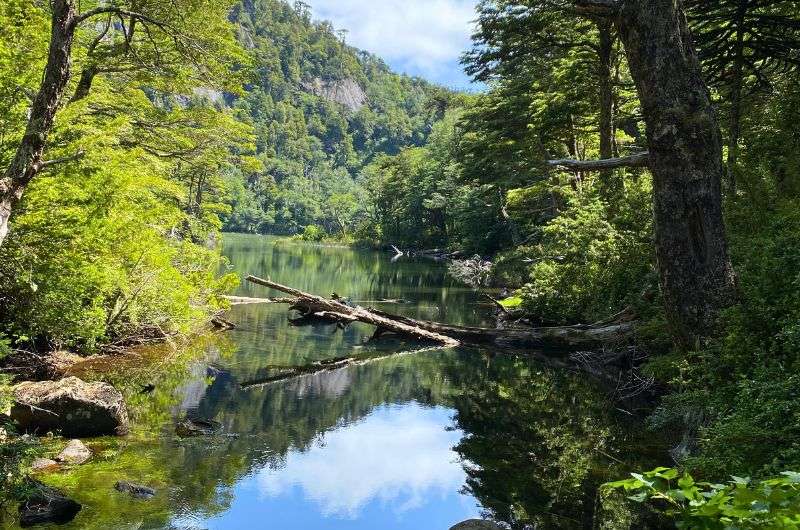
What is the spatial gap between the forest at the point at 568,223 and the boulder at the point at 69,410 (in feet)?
2.87

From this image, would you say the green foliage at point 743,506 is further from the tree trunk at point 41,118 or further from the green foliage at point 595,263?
the green foliage at point 595,263

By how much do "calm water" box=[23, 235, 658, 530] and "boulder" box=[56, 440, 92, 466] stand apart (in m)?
0.17

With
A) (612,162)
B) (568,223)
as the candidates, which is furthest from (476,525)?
(568,223)

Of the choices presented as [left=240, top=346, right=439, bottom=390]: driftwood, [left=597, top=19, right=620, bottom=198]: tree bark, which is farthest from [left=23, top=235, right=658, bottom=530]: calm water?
[left=597, top=19, right=620, bottom=198]: tree bark

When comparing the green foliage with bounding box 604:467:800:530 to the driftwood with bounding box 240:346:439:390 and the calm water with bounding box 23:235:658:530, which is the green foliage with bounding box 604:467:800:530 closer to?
the calm water with bounding box 23:235:658:530

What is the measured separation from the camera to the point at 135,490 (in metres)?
7.14

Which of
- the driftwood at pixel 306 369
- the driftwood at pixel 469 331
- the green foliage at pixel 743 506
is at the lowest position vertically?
the driftwood at pixel 306 369

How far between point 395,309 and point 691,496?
75.1 feet

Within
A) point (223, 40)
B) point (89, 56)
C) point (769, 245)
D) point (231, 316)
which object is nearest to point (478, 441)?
point (769, 245)

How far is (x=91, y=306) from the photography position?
12.6 metres

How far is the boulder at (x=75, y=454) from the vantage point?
7.86 m

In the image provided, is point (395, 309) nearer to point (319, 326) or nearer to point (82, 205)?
point (319, 326)

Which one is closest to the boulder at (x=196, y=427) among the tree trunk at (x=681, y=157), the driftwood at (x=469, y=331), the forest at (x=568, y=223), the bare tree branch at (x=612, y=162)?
the forest at (x=568, y=223)

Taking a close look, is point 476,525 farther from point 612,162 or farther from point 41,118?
point 41,118
